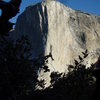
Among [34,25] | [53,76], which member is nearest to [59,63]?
[34,25]

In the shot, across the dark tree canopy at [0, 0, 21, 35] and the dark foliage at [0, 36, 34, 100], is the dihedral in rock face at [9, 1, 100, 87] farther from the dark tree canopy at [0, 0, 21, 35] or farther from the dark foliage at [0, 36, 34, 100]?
the dark tree canopy at [0, 0, 21, 35]

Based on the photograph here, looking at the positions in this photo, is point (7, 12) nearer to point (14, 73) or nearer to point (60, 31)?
point (14, 73)

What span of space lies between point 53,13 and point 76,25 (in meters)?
8.00

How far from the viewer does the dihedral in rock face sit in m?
96.8

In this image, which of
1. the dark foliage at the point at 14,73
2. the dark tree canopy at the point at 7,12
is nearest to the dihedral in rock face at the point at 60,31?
the dark foliage at the point at 14,73

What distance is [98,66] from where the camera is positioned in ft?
8.71

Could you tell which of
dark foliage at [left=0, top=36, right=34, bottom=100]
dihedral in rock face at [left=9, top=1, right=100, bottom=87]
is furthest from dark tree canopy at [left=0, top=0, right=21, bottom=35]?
dihedral in rock face at [left=9, top=1, right=100, bottom=87]

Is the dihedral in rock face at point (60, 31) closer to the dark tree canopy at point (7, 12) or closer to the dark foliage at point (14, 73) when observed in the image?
the dark foliage at point (14, 73)

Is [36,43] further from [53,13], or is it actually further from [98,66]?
[98,66]

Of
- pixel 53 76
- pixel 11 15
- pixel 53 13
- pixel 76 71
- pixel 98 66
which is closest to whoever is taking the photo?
pixel 98 66

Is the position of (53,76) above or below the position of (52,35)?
below

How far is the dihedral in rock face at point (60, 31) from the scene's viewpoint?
3812 inches

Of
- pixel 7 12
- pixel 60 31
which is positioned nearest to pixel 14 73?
pixel 7 12

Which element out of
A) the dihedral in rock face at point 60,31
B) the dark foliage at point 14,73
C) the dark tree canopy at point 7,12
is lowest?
the dark foliage at point 14,73
